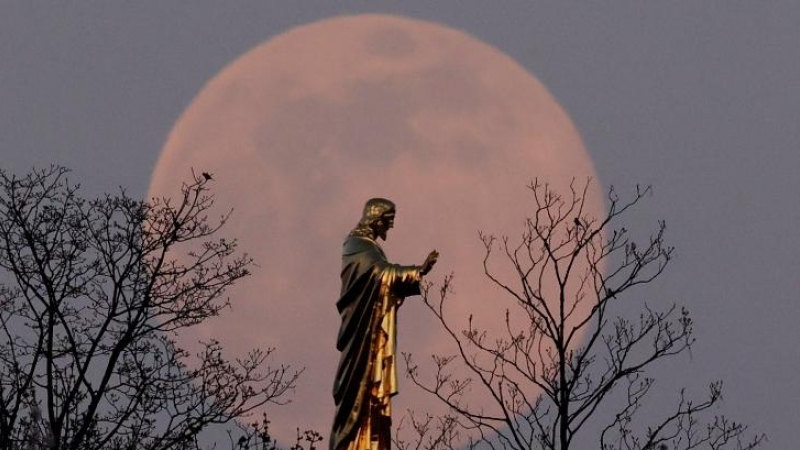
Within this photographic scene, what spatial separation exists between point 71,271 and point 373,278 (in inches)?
306

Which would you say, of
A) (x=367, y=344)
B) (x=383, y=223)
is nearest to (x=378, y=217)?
(x=383, y=223)

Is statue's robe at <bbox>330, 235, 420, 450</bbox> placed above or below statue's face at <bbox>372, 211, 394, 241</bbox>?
below

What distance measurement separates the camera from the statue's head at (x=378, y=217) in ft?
58.4

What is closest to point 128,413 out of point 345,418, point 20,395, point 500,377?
point 20,395

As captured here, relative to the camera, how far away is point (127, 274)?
76.9 feet

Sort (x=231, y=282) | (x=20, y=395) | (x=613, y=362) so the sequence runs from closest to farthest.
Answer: (x=613, y=362) < (x=20, y=395) < (x=231, y=282)

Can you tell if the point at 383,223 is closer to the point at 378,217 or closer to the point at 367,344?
the point at 378,217

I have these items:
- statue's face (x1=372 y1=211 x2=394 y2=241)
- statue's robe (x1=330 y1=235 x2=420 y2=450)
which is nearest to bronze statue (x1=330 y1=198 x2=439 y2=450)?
statue's robe (x1=330 y1=235 x2=420 y2=450)

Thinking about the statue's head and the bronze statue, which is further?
the statue's head

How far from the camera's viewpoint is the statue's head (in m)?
17.8

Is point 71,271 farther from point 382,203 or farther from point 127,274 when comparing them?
point 382,203

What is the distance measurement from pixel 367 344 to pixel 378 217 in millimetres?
1483

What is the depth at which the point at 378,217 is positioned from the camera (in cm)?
1780

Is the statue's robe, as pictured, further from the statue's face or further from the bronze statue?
the statue's face
